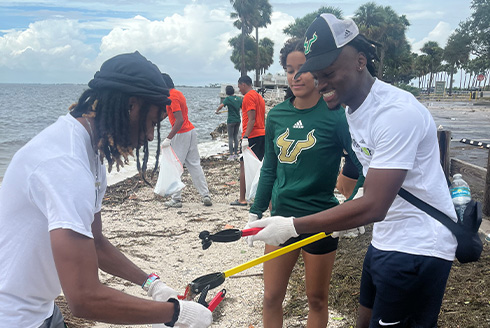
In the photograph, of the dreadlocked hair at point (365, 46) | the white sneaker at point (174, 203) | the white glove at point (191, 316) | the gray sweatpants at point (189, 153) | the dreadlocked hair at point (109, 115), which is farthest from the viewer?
the white sneaker at point (174, 203)

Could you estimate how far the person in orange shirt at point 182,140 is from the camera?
22.3ft

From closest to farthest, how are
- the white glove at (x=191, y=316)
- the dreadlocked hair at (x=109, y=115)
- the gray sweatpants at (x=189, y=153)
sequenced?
the dreadlocked hair at (x=109, y=115)
the white glove at (x=191, y=316)
the gray sweatpants at (x=189, y=153)

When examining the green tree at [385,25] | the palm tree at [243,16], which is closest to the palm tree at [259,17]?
the palm tree at [243,16]

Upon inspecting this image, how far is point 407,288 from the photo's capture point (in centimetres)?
187

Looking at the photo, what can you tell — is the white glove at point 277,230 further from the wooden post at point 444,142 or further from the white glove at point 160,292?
the wooden post at point 444,142

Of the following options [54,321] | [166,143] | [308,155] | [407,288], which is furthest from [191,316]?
[166,143]

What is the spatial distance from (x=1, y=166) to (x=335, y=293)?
45.0ft

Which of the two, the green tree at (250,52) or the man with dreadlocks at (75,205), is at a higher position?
the green tree at (250,52)

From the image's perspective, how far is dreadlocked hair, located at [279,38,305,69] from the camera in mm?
2779

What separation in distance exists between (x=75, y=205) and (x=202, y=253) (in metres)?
4.01

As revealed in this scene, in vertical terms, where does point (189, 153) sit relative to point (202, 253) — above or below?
above

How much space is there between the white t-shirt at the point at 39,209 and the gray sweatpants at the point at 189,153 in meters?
5.62

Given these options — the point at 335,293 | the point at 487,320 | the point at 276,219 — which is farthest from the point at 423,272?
the point at 335,293

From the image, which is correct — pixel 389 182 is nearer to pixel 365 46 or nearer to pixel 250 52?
pixel 365 46
